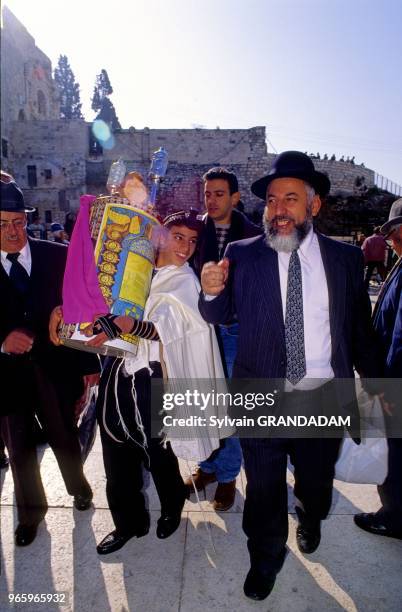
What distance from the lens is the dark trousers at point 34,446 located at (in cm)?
271

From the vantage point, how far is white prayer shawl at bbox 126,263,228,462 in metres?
2.30

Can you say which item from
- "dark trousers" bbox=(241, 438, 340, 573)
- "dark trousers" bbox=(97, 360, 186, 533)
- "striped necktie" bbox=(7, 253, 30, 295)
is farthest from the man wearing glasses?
"striped necktie" bbox=(7, 253, 30, 295)

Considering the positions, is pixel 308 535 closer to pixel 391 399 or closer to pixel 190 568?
pixel 190 568

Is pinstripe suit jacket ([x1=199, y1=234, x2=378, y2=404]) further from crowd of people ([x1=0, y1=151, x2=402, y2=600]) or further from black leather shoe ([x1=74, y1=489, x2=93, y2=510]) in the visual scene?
black leather shoe ([x1=74, y1=489, x2=93, y2=510])

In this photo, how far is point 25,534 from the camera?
2.63 metres

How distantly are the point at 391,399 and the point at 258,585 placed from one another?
53.7 inches

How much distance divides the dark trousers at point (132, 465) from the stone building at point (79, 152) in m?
31.7

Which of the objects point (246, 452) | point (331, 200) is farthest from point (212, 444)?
point (331, 200)

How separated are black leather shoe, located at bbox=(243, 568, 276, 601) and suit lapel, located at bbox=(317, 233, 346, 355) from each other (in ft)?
4.46

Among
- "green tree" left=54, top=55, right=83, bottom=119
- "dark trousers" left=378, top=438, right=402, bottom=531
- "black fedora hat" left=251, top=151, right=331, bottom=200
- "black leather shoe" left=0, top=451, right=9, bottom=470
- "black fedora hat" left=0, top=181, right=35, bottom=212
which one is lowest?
"black leather shoe" left=0, top=451, right=9, bottom=470

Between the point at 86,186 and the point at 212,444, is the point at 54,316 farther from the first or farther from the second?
the point at 86,186

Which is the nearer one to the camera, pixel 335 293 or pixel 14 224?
pixel 335 293

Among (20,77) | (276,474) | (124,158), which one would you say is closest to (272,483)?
(276,474)

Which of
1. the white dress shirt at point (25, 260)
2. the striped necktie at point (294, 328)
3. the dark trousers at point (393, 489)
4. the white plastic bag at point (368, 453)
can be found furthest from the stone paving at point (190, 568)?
the white dress shirt at point (25, 260)
